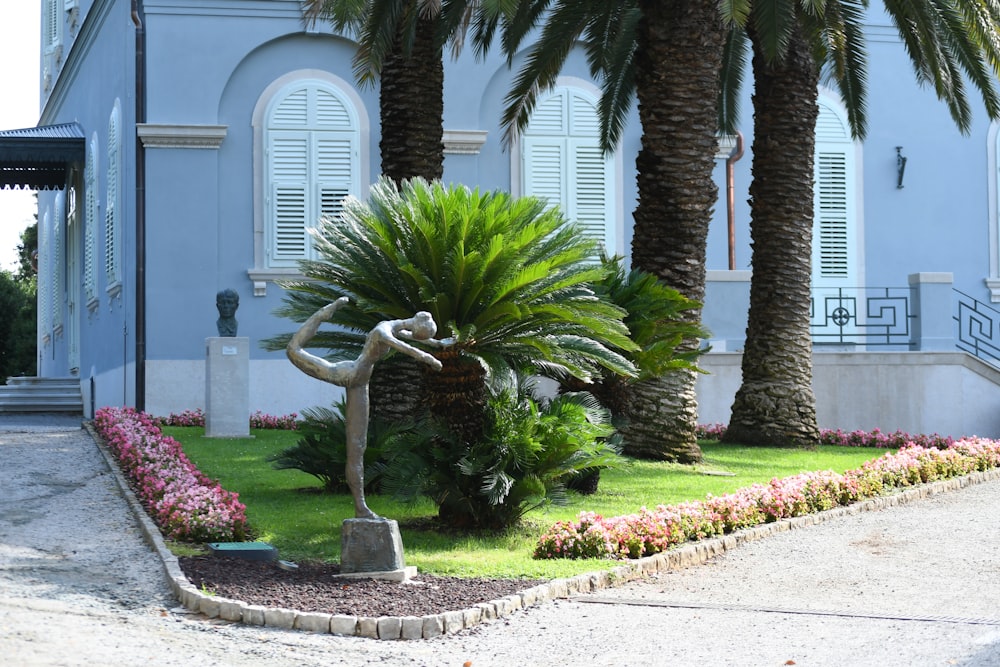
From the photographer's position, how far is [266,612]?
729 cm

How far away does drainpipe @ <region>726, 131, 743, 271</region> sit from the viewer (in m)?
20.8

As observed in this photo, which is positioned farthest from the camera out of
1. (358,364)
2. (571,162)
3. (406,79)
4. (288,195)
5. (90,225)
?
(90,225)

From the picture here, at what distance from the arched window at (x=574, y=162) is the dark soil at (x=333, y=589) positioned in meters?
12.7

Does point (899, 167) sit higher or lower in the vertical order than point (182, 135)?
lower

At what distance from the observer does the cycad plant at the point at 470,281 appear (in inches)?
380

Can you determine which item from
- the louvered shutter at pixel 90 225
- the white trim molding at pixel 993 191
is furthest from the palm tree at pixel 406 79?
the white trim molding at pixel 993 191

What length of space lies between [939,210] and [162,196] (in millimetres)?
12394

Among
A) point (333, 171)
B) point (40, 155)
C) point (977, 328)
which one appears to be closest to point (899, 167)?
point (977, 328)

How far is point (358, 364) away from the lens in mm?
8422

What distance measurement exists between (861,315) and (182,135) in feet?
35.2

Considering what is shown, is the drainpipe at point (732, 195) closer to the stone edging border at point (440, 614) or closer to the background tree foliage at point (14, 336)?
the stone edging border at point (440, 614)

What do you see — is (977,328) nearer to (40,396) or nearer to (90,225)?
(90,225)

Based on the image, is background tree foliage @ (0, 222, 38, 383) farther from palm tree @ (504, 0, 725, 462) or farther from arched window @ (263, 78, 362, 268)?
palm tree @ (504, 0, 725, 462)

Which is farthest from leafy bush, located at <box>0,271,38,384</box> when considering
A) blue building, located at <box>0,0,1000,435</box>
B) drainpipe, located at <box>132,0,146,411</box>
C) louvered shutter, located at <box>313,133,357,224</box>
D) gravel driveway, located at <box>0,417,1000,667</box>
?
gravel driveway, located at <box>0,417,1000,667</box>
